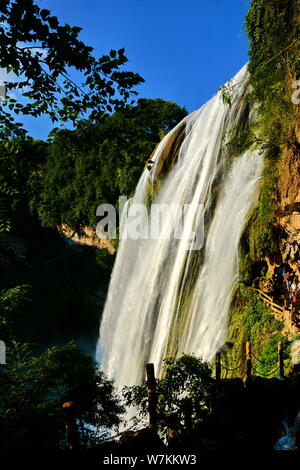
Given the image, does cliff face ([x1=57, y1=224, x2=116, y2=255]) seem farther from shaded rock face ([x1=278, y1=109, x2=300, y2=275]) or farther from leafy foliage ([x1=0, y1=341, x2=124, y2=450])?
leafy foliage ([x1=0, y1=341, x2=124, y2=450])

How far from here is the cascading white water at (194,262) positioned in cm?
1031

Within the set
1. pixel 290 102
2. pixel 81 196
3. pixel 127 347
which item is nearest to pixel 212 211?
pixel 290 102

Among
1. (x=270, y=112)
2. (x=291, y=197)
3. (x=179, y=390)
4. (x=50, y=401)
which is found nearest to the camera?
(x=179, y=390)

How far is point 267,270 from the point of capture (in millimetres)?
10148

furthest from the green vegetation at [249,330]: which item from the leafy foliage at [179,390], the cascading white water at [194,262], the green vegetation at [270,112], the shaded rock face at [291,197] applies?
the leafy foliage at [179,390]

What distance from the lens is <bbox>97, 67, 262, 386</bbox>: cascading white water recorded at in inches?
406

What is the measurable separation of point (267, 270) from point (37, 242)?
1159 inches

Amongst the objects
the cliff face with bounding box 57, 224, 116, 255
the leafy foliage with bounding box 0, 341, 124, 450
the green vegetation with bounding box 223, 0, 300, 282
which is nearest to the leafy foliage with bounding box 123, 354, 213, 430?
the leafy foliage with bounding box 0, 341, 124, 450

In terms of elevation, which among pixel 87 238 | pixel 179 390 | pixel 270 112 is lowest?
pixel 179 390

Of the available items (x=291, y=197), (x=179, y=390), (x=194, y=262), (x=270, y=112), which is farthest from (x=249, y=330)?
(x=270, y=112)

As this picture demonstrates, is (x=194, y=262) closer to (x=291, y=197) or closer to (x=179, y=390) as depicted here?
(x=291, y=197)

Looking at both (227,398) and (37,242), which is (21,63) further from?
(37,242)

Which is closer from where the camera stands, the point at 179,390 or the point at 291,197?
the point at 179,390

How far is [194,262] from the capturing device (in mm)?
11195
